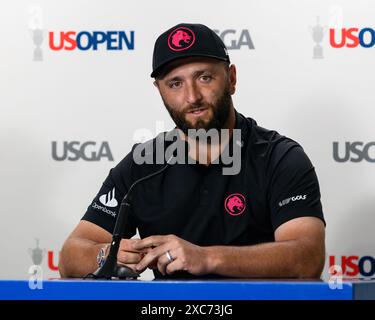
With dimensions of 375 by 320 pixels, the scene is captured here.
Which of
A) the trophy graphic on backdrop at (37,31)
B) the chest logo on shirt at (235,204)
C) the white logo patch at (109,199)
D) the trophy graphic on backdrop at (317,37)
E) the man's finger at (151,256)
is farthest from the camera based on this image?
the trophy graphic on backdrop at (37,31)

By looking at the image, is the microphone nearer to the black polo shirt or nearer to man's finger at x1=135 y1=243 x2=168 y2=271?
man's finger at x1=135 y1=243 x2=168 y2=271

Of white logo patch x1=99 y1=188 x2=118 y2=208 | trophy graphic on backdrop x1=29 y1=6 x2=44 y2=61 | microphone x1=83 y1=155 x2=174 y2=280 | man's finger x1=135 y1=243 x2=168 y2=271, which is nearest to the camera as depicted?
microphone x1=83 y1=155 x2=174 y2=280

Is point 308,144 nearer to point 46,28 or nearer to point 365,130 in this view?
point 365,130

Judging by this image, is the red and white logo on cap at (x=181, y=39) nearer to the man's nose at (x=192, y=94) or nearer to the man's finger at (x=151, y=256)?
the man's nose at (x=192, y=94)

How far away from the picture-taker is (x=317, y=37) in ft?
7.99

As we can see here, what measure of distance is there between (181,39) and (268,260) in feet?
2.04

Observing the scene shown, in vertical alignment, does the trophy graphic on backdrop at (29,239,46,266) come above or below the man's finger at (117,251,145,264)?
below

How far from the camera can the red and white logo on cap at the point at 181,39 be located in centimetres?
172

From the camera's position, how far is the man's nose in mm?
1768

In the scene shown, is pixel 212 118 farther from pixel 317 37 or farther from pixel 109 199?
pixel 317 37

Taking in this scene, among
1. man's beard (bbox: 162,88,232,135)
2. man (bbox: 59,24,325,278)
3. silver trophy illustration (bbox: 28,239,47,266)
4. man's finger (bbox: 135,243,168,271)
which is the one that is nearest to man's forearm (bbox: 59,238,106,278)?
man (bbox: 59,24,325,278)

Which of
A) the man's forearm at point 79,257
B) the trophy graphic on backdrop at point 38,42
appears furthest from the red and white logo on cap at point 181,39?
the trophy graphic on backdrop at point 38,42

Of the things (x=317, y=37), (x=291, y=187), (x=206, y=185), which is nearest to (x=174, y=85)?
(x=206, y=185)
